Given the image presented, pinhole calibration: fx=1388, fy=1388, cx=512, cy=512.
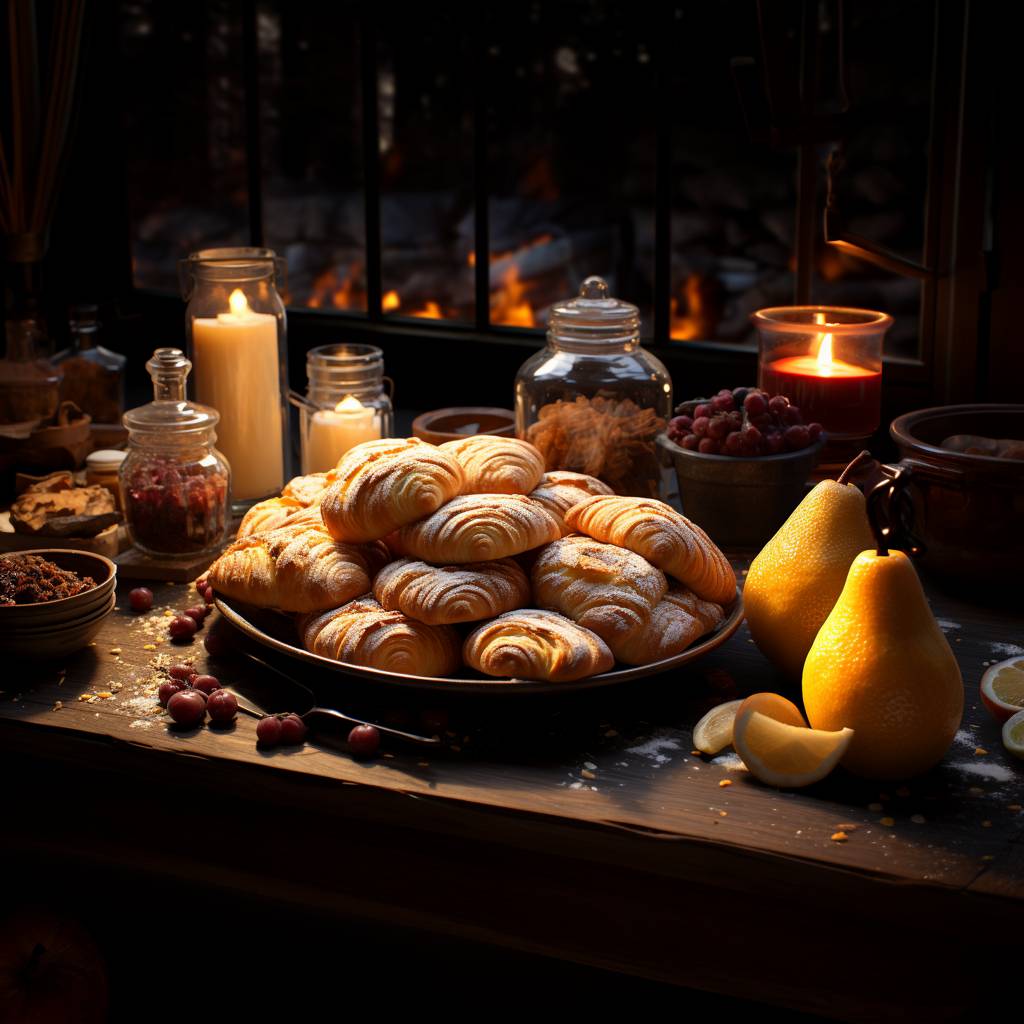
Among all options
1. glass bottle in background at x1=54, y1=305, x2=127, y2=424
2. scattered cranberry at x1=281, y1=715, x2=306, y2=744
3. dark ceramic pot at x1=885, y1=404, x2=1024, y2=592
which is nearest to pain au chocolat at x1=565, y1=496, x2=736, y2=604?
dark ceramic pot at x1=885, y1=404, x2=1024, y2=592

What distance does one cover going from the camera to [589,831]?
3.39 ft

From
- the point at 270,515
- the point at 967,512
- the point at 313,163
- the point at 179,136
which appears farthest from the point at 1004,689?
the point at 179,136

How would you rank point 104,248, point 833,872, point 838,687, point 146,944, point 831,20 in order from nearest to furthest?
point 833,872
point 838,687
point 146,944
point 831,20
point 104,248

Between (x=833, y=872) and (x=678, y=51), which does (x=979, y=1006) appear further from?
(x=678, y=51)

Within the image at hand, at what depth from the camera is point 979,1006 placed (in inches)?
39.2

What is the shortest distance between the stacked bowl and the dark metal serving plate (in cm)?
11

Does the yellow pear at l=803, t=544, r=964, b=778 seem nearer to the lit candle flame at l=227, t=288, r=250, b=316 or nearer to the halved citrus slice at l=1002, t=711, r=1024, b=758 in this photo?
the halved citrus slice at l=1002, t=711, r=1024, b=758

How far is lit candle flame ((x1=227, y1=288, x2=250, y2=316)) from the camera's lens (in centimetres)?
177

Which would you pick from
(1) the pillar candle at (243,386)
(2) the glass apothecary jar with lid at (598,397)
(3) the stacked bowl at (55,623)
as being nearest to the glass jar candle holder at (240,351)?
(1) the pillar candle at (243,386)

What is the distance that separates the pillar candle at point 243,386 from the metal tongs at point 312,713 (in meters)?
0.54

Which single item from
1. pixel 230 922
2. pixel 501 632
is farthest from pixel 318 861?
pixel 230 922

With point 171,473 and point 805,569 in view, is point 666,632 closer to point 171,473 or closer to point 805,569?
point 805,569

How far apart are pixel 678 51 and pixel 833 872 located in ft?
4.37

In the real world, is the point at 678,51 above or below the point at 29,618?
above
